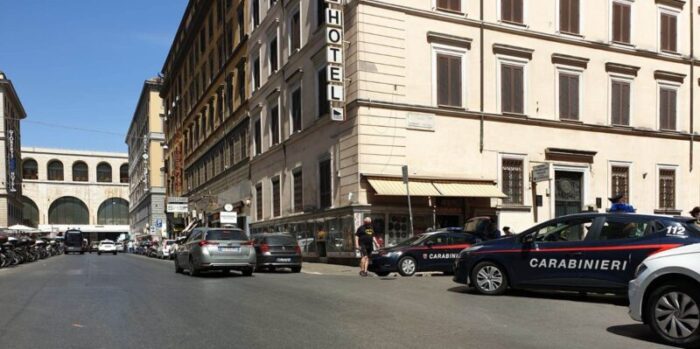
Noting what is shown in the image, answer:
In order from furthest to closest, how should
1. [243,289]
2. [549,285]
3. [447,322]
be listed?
[243,289] → [549,285] → [447,322]

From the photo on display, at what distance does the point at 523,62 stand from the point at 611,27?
5224 millimetres

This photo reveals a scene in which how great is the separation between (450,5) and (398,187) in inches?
297

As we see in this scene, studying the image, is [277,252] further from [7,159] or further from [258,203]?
[7,159]

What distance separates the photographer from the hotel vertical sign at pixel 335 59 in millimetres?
22109

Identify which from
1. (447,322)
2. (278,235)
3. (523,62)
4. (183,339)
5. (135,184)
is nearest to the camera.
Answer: (183,339)

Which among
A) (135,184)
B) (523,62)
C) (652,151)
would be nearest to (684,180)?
(652,151)

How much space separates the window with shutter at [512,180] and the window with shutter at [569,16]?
6275 mm

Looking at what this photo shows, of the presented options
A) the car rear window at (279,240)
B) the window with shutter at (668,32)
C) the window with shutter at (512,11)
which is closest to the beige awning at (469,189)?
the car rear window at (279,240)

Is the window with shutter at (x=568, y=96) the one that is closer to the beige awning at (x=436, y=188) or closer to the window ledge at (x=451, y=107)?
the window ledge at (x=451, y=107)

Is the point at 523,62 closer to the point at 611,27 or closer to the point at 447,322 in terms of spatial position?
the point at 611,27

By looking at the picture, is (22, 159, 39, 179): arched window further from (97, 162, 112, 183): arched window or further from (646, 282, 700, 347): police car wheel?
(646, 282, 700, 347): police car wheel

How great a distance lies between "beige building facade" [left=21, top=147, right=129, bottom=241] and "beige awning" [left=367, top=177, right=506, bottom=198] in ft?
326

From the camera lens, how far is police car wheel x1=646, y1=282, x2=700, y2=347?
6484 mm

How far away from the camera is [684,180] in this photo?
2778cm
